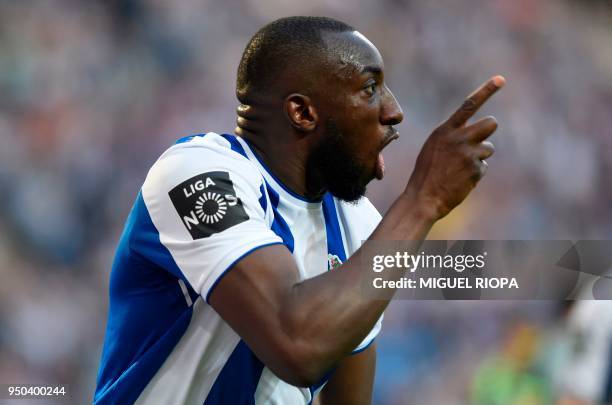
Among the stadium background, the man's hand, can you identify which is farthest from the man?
the stadium background

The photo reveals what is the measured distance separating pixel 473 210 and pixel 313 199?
12.7ft

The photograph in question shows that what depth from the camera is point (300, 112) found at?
7.71 feet

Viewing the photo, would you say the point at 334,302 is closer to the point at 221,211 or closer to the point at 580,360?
the point at 221,211

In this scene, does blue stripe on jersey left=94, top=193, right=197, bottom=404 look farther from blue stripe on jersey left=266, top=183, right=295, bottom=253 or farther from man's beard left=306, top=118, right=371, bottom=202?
man's beard left=306, top=118, right=371, bottom=202

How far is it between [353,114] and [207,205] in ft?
1.90

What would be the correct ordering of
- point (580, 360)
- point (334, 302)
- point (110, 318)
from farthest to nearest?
1. point (580, 360)
2. point (110, 318)
3. point (334, 302)

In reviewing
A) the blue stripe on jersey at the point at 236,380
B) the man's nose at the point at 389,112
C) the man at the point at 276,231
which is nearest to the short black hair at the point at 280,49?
the man at the point at 276,231

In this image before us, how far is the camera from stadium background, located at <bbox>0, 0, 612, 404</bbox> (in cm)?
553

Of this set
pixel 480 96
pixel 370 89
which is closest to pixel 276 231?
pixel 370 89

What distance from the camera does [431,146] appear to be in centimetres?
196

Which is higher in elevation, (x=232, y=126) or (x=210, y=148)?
(x=210, y=148)

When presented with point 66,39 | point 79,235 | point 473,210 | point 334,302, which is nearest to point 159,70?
point 66,39

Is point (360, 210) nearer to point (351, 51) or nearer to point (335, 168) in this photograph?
point (335, 168)

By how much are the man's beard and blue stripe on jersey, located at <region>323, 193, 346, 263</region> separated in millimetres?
156
